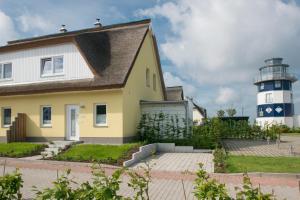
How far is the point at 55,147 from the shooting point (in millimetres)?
17672

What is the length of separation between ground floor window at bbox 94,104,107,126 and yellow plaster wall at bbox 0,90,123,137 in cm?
27

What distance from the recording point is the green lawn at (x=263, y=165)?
11787mm

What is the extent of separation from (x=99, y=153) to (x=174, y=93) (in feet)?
60.8

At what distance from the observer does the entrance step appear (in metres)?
16.2

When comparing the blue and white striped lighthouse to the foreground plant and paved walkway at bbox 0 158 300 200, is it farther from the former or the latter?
the foreground plant

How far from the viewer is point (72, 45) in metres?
19.9

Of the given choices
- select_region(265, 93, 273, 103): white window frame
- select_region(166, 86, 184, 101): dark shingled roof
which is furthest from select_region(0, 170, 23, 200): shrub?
select_region(265, 93, 273, 103): white window frame

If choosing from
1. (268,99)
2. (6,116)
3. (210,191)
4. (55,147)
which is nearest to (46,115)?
(6,116)

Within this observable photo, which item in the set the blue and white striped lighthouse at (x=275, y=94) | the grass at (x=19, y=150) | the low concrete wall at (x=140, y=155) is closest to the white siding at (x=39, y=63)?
the grass at (x=19, y=150)

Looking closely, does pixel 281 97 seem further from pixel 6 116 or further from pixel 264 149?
pixel 6 116

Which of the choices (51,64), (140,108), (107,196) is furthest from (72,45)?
(107,196)

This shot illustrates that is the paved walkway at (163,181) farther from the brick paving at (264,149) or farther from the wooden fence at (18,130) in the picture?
the brick paving at (264,149)

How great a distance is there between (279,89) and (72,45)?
1555 inches

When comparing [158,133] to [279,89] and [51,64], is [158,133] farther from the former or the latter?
[279,89]
